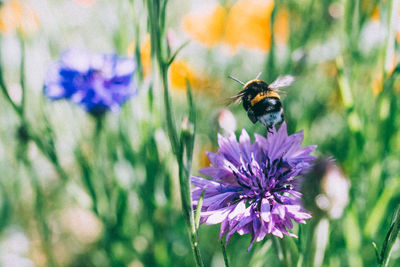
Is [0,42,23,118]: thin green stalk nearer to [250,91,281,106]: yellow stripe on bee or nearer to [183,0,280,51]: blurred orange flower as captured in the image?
Answer: [250,91,281,106]: yellow stripe on bee

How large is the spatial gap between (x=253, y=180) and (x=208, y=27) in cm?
77

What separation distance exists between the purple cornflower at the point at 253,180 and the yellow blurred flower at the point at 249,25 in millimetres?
687

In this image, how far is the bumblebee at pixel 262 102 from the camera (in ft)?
1.71

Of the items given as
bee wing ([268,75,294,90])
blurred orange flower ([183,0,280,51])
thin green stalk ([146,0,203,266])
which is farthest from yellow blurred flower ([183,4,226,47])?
thin green stalk ([146,0,203,266])

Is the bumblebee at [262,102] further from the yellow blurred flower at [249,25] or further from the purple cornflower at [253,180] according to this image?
the yellow blurred flower at [249,25]

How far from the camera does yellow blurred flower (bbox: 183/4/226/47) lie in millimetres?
1182

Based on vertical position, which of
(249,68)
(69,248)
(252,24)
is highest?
(252,24)

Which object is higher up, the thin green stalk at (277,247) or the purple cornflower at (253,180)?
the purple cornflower at (253,180)

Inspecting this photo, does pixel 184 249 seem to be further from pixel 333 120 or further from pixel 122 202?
pixel 333 120

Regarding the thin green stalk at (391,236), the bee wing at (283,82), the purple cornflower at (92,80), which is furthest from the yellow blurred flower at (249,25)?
the thin green stalk at (391,236)

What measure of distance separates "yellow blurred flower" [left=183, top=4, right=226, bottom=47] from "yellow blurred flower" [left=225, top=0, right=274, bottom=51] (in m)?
0.03

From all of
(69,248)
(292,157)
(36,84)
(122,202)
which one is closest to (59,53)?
(36,84)

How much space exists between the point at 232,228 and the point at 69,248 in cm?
78

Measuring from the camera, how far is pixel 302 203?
0.41 metres
